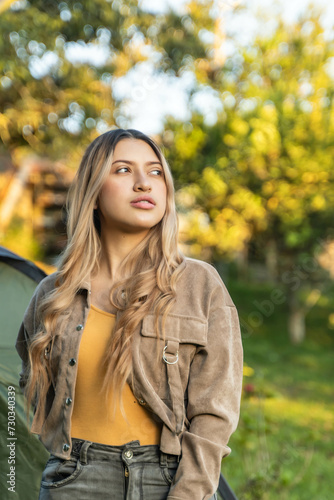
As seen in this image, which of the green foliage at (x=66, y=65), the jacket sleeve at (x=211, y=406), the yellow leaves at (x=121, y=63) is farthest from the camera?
the yellow leaves at (x=121, y=63)

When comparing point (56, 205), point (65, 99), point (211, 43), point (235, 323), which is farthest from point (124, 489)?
point (56, 205)

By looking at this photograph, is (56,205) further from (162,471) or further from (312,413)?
(162,471)

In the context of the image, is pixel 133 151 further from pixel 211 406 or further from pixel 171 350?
pixel 211 406

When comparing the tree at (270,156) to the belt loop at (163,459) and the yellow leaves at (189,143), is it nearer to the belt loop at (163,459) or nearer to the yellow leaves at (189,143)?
the yellow leaves at (189,143)

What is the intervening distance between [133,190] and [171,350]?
0.46m

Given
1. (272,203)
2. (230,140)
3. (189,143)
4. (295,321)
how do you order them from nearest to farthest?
1. (230,140)
2. (189,143)
3. (272,203)
4. (295,321)

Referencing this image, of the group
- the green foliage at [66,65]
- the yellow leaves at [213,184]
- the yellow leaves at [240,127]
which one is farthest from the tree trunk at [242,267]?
the green foliage at [66,65]

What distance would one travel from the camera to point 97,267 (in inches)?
65.9

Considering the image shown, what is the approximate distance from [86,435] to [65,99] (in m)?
9.31

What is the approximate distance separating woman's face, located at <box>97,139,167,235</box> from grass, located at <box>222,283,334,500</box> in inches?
96.2

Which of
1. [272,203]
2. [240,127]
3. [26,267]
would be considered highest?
[240,127]

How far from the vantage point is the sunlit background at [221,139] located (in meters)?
9.38

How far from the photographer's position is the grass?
13.4 feet

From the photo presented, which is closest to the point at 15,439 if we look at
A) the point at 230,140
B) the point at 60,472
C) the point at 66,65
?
the point at 60,472
